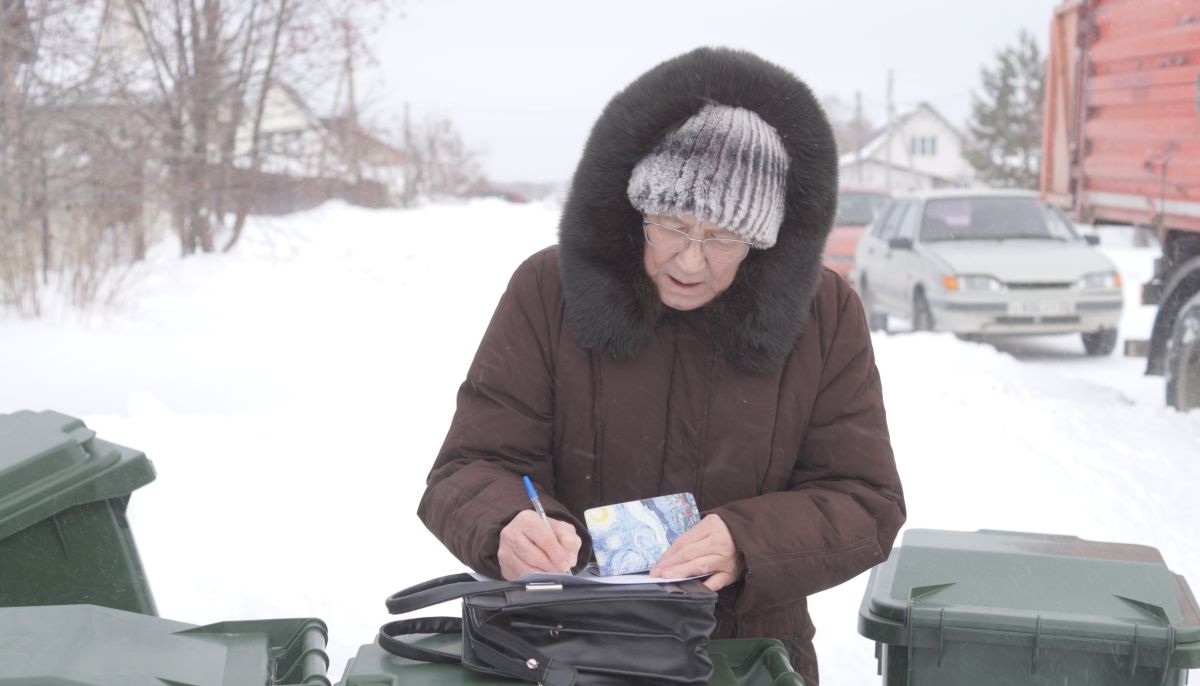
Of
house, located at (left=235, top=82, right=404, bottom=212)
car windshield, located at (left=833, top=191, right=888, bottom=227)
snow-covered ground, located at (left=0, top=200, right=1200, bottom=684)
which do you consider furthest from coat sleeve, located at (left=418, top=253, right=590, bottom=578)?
car windshield, located at (left=833, top=191, right=888, bottom=227)

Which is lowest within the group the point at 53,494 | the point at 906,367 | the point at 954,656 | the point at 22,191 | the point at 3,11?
the point at 906,367

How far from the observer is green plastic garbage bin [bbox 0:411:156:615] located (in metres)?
2.52

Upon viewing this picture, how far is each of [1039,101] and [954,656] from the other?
4467 cm

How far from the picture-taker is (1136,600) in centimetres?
218

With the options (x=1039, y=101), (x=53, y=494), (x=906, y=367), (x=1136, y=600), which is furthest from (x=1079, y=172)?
(x=1039, y=101)

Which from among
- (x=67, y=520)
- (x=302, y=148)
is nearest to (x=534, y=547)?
(x=67, y=520)

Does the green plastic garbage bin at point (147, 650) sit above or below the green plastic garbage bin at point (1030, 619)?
above

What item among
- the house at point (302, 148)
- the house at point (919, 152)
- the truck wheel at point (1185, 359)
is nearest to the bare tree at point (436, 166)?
the house at point (302, 148)

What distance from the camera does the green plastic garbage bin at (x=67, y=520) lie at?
252 centimetres

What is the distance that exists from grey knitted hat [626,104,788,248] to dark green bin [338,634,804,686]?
73 centimetres

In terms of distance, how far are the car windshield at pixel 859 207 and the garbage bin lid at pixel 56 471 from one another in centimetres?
1468

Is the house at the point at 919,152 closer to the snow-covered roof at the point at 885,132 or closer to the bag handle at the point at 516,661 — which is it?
the snow-covered roof at the point at 885,132

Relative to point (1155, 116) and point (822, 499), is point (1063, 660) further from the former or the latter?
point (1155, 116)

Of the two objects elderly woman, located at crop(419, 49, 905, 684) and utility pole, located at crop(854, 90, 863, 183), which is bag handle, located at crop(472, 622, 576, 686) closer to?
elderly woman, located at crop(419, 49, 905, 684)
